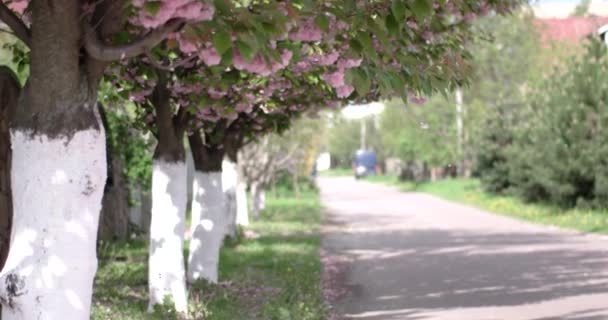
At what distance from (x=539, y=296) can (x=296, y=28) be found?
Result: 7.94 meters

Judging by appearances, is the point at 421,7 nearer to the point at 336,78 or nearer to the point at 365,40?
the point at 365,40

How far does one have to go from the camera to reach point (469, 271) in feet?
56.9

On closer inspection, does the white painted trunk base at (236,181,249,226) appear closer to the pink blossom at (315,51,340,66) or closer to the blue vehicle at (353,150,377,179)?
the pink blossom at (315,51,340,66)

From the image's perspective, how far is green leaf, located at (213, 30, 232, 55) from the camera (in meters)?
5.58

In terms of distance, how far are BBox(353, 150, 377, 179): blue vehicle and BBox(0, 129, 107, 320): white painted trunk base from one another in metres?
97.2

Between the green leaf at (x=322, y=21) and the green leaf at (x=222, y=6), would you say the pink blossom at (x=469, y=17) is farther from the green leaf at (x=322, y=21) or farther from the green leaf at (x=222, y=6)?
the green leaf at (x=222, y=6)

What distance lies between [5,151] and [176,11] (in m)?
3.52

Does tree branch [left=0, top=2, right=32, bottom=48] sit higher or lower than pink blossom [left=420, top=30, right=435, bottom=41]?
lower

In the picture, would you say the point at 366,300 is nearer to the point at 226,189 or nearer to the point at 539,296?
the point at 539,296

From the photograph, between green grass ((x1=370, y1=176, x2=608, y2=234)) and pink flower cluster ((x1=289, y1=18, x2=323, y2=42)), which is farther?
green grass ((x1=370, y1=176, x2=608, y2=234))

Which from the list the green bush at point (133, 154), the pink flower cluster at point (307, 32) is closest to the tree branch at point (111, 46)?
the pink flower cluster at point (307, 32)

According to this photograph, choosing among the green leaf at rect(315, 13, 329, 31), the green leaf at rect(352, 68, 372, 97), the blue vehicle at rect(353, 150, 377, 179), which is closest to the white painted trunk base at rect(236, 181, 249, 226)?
the green leaf at rect(352, 68, 372, 97)

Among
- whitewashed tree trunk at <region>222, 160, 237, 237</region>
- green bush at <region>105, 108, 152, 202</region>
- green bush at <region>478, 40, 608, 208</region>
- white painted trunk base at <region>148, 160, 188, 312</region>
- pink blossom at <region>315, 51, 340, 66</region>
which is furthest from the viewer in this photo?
green bush at <region>478, 40, 608, 208</region>

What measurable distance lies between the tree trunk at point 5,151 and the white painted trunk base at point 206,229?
6.01 metres
